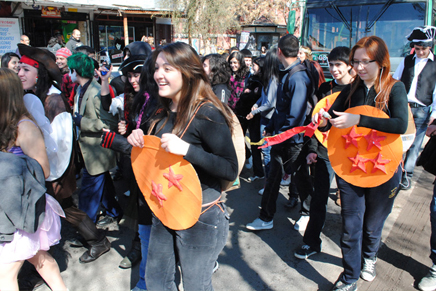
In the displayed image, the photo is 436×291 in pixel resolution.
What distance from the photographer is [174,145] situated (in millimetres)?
1620

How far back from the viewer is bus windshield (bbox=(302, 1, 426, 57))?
6.35 metres

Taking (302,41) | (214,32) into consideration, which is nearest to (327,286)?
(302,41)

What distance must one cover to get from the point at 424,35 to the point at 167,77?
4024 millimetres

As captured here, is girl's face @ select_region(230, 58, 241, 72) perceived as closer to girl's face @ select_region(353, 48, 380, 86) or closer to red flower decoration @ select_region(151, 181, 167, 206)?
girl's face @ select_region(353, 48, 380, 86)

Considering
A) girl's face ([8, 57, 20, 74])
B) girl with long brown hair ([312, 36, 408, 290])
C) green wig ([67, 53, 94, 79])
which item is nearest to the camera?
girl with long brown hair ([312, 36, 408, 290])

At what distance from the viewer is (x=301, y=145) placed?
3449 millimetres

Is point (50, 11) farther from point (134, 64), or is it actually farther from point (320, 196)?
point (320, 196)

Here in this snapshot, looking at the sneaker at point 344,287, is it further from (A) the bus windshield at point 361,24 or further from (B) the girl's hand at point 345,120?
(A) the bus windshield at point 361,24

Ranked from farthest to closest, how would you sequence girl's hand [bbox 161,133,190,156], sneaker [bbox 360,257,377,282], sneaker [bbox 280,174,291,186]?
sneaker [bbox 280,174,291,186] < sneaker [bbox 360,257,377,282] < girl's hand [bbox 161,133,190,156]

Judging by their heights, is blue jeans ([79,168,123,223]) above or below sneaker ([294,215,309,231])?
above

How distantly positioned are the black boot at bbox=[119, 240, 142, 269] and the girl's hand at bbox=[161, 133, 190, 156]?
1.83 metres

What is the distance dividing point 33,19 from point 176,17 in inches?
244

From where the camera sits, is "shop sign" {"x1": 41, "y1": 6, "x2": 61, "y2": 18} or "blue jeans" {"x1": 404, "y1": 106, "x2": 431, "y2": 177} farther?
"shop sign" {"x1": 41, "y1": 6, "x2": 61, "y2": 18}

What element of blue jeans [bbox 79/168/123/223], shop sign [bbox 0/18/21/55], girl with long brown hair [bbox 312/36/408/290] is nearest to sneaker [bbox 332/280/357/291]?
girl with long brown hair [bbox 312/36/408/290]
